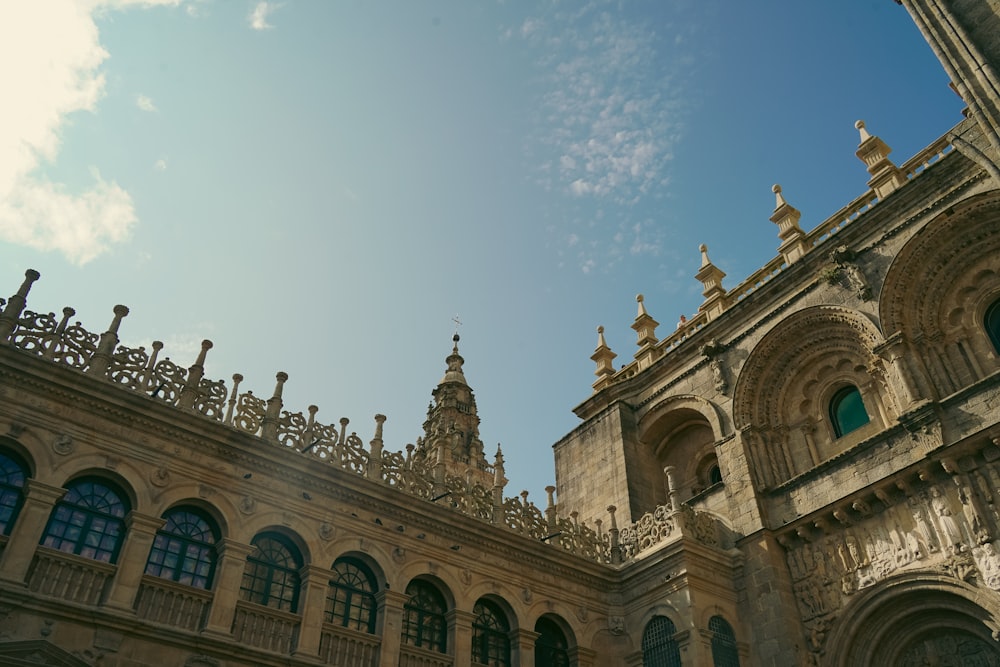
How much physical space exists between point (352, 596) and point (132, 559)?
13.0ft

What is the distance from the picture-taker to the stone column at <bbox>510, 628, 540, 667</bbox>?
15.6 m

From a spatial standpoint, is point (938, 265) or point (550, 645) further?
point (938, 265)

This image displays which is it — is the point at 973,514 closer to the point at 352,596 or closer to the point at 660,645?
the point at 660,645

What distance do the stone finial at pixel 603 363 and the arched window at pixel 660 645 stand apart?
8572mm

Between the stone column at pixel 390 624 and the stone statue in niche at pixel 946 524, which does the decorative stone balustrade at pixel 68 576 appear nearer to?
the stone column at pixel 390 624

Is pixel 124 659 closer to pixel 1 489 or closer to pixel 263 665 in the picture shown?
pixel 263 665

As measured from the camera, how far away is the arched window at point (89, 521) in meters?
11.9

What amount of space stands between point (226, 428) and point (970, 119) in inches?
614

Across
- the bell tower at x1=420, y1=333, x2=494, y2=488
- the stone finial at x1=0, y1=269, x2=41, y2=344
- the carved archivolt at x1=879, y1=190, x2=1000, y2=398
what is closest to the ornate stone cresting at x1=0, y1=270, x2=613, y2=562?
the stone finial at x1=0, y1=269, x2=41, y2=344

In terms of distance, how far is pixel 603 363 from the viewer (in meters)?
24.8

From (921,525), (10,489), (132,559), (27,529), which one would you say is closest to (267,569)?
(132,559)

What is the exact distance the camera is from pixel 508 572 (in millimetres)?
16453

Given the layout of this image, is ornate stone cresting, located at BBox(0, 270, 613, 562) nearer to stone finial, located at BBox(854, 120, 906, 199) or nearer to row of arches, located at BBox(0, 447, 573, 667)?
row of arches, located at BBox(0, 447, 573, 667)

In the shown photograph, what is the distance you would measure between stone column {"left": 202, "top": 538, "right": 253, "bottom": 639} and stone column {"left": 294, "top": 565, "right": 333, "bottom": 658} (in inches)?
43.9
